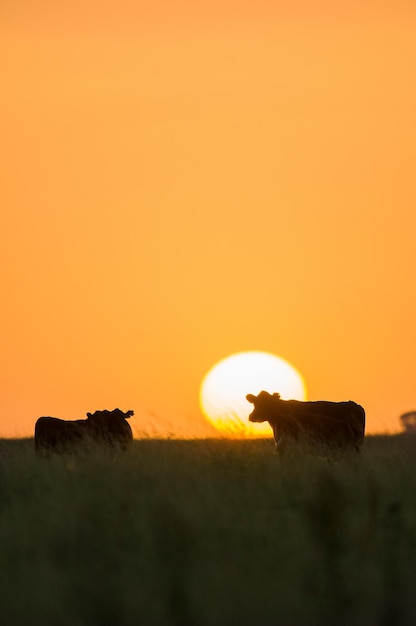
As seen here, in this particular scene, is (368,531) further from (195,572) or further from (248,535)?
(195,572)

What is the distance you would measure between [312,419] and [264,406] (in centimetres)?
109

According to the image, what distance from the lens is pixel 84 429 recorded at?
80.4ft

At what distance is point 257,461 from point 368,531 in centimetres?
Result: 445

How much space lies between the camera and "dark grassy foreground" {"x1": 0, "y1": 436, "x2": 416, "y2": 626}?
9.80 m

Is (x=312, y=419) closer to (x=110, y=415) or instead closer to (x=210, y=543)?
(x=110, y=415)

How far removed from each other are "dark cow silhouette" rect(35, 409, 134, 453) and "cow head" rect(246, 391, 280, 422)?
3335mm

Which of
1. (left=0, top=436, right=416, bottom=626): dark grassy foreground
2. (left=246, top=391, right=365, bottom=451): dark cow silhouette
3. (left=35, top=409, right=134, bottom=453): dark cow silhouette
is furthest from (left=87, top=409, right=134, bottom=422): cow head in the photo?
(left=0, top=436, right=416, bottom=626): dark grassy foreground

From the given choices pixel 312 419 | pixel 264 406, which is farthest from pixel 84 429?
pixel 312 419

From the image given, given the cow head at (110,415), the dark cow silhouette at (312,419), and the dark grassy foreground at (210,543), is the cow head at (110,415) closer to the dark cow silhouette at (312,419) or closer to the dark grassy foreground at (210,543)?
the dark cow silhouette at (312,419)

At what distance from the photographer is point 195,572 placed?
34.9 feet

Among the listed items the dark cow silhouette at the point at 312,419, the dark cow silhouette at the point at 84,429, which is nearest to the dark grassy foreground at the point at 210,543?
the dark cow silhouette at the point at 312,419

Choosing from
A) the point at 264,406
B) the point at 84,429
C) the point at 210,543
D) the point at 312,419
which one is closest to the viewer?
the point at 210,543

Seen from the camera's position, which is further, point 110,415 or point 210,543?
point 110,415

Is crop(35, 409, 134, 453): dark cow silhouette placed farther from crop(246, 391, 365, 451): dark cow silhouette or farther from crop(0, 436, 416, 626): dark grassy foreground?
crop(0, 436, 416, 626): dark grassy foreground
